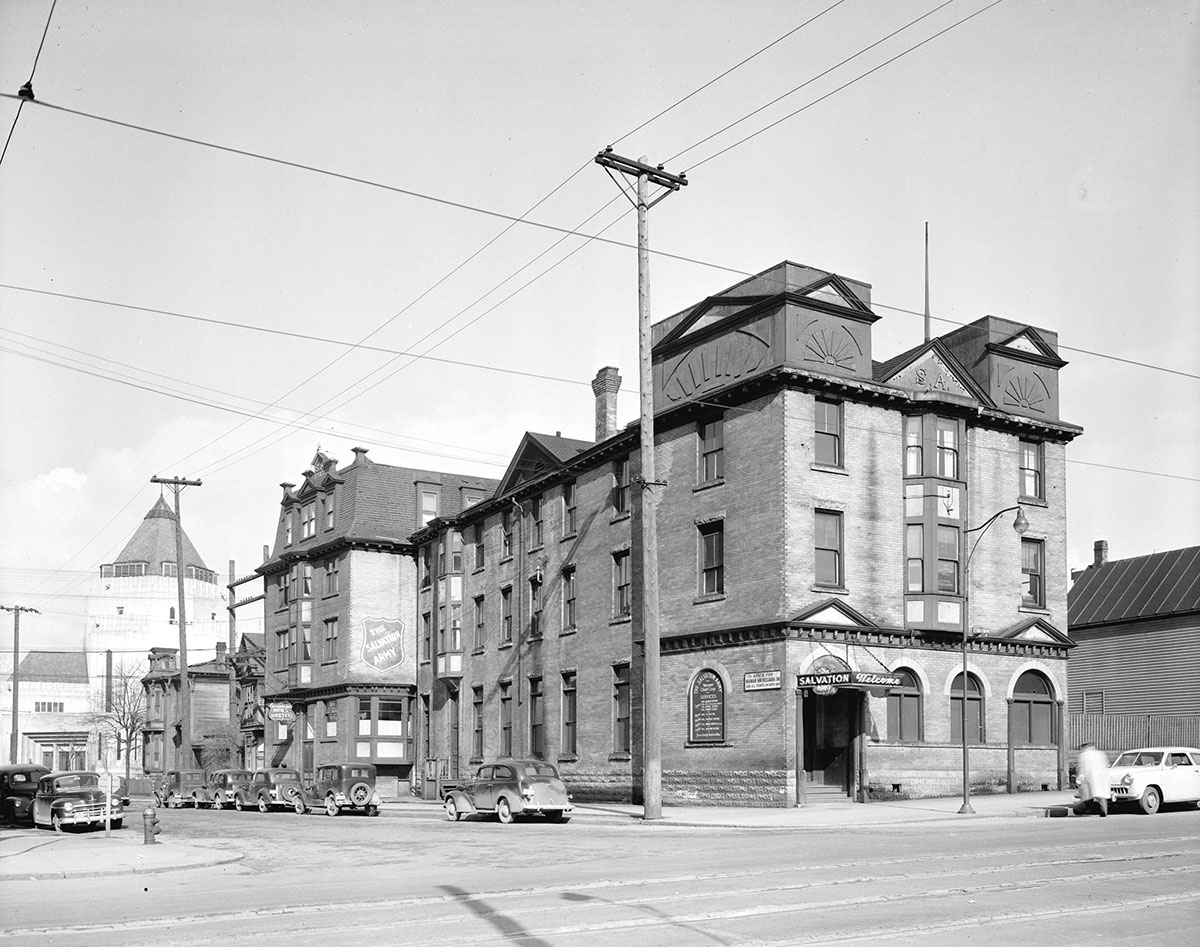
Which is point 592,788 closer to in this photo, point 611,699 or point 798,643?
point 611,699

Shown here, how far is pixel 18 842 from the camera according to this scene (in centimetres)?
2578

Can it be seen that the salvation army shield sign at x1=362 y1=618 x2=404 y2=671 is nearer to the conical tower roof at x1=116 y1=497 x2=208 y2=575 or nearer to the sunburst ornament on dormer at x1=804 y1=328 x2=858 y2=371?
the sunburst ornament on dormer at x1=804 y1=328 x2=858 y2=371

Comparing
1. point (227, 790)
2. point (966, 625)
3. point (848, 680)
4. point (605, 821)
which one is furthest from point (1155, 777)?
point (227, 790)

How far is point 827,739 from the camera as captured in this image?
34281 mm

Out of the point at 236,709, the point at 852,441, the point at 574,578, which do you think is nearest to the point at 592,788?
the point at 574,578

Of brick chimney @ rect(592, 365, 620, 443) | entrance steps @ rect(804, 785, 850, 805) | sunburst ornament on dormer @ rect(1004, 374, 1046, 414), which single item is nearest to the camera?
entrance steps @ rect(804, 785, 850, 805)

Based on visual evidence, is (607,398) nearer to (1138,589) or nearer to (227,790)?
(227,790)

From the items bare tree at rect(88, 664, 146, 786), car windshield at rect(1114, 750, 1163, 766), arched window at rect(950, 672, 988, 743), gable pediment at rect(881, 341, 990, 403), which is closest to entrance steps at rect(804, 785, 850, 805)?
arched window at rect(950, 672, 988, 743)

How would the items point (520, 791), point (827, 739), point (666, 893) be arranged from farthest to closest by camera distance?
1. point (827, 739)
2. point (520, 791)
3. point (666, 893)

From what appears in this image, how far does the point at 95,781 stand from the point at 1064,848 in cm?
2372

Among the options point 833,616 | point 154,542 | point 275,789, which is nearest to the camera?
point 833,616

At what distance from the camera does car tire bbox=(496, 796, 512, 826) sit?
3033 centimetres

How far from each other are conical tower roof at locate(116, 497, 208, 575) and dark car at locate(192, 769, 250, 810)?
9576 cm

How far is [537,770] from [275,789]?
14745 millimetres
